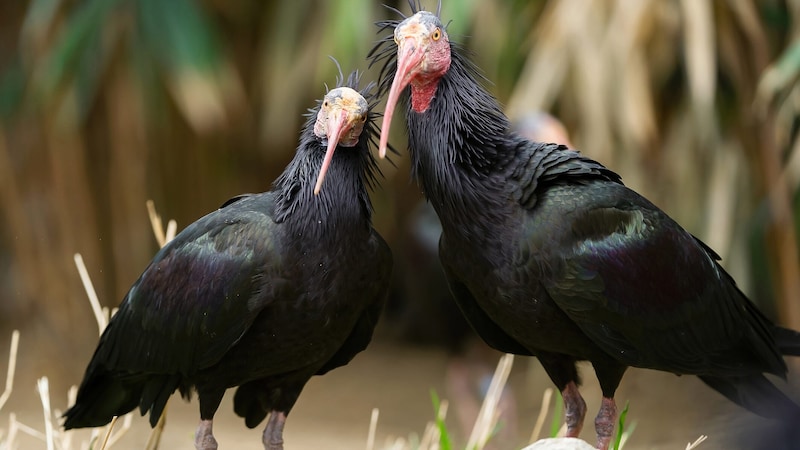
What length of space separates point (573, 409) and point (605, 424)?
18 cm

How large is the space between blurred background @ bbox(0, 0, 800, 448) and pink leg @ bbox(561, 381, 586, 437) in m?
2.27

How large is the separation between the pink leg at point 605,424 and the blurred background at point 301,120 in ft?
7.73

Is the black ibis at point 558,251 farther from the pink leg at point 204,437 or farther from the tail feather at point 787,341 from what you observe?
the pink leg at point 204,437

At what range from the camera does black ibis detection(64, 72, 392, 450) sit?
316 cm

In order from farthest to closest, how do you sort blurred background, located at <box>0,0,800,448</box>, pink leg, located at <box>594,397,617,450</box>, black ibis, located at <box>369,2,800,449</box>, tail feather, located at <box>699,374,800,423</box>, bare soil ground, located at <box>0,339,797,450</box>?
1. bare soil ground, located at <box>0,339,797,450</box>
2. blurred background, located at <box>0,0,800,448</box>
3. tail feather, located at <box>699,374,800,423</box>
4. pink leg, located at <box>594,397,617,450</box>
5. black ibis, located at <box>369,2,800,449</box>

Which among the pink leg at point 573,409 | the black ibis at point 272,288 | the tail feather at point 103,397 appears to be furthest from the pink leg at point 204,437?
the pink leg at point 573,409

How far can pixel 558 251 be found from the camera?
3047 mm

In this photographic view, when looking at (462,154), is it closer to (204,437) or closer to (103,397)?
(204,437)

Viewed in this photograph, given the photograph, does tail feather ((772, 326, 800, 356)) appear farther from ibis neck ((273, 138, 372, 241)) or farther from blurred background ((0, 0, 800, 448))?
blurred background ((0, 0, 800, 448))

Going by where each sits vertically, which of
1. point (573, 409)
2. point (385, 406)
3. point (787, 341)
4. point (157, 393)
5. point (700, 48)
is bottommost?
point (385, 406)

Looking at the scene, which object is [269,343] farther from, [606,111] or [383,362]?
[383,362]

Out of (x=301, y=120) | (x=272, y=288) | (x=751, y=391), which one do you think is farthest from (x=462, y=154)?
(x=301, y=120)

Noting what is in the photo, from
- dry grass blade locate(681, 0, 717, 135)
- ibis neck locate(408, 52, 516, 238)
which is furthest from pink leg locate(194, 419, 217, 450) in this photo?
dry grass blade locate(681, 0, 717, 135)

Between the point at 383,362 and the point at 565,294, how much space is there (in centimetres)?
589
